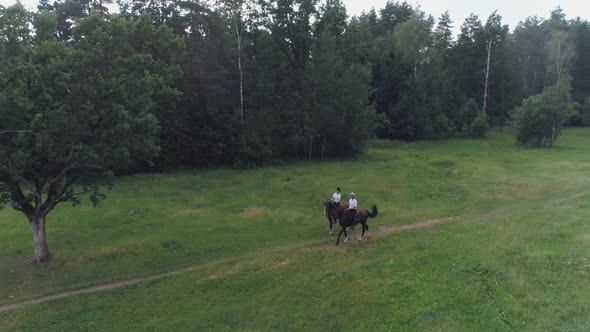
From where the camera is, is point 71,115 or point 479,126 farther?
point 479,126

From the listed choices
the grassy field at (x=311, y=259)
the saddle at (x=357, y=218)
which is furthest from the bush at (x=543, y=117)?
the saddle at (x=357, y=218)

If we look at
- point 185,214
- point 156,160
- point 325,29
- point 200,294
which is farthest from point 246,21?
point 200,294

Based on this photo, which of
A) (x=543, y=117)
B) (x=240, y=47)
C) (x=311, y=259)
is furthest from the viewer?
(x=543, y=117)

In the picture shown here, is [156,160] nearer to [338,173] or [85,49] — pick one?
[338,173]

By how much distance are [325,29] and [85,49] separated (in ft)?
120

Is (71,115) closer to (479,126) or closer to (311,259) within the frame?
(311,259)

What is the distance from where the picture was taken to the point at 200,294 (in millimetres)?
17094

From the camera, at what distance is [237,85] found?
167 ft

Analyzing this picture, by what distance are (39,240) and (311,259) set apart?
528 inches

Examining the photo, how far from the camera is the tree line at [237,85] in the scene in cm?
1875

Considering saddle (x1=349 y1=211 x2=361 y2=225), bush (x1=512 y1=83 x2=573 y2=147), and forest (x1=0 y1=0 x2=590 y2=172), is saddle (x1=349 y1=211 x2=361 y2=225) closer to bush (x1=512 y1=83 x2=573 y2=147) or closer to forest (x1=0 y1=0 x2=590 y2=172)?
forest (x1=0 y1=0 x2=590 y2=172)

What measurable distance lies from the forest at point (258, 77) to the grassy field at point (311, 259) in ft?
18.6

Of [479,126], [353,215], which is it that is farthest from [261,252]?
[479,126]

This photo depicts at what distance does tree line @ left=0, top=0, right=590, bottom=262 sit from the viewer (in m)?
18.8
